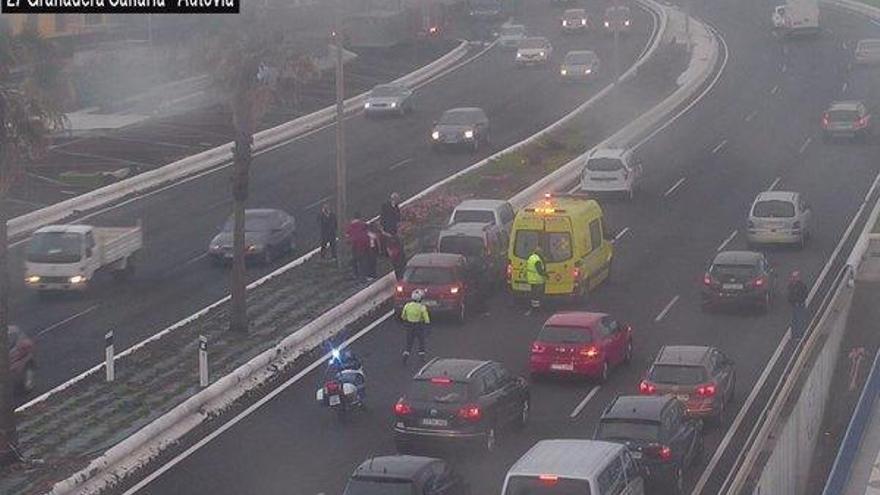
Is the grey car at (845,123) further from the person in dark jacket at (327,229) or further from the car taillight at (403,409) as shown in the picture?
the car taillight at (403,409)

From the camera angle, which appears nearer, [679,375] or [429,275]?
[679,375]

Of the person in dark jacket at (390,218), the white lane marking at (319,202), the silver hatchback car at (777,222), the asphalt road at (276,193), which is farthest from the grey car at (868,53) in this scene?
the person in dark jacket at (390,218)

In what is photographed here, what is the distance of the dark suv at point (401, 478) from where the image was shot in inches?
987

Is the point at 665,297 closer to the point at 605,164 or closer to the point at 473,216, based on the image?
the point at 473,216

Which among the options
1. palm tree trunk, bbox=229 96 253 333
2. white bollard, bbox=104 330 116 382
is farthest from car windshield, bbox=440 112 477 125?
white bollard, bbox=104 330 116 382

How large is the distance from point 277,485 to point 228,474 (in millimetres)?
1131

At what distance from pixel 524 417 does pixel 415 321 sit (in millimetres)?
5587

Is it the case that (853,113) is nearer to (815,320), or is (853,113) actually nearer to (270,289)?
(815,320)

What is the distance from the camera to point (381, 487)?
82.3ft

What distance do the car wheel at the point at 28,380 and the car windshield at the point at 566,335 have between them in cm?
1057

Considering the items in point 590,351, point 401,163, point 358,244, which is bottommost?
point 401,163

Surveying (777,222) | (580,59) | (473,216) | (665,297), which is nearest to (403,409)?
(665,297)

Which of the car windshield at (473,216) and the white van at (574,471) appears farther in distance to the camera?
the car windshield at (473,216)

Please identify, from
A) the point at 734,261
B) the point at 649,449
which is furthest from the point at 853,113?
the point at 649,449
